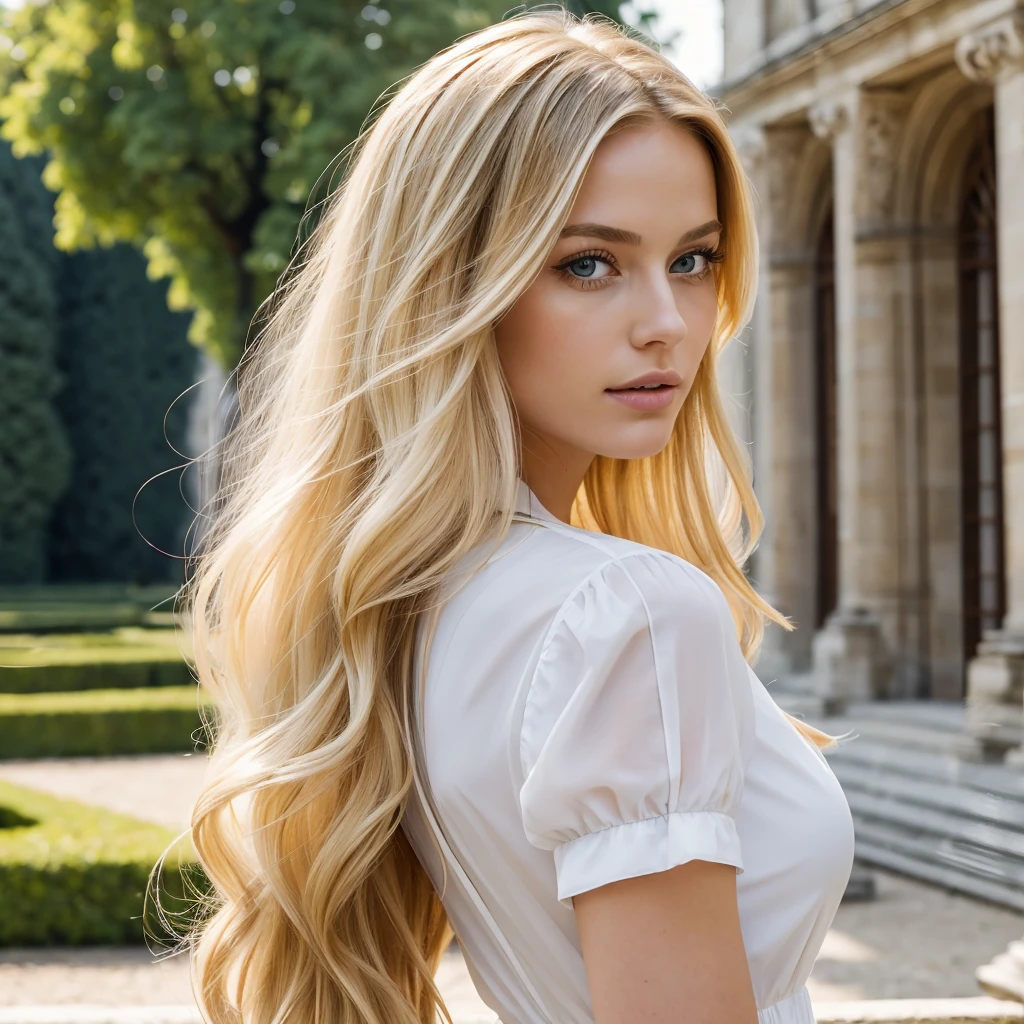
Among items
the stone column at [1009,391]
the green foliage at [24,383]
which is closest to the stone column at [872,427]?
the stone column at [1009,391]

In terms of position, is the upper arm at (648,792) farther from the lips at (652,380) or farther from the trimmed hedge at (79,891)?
the trimmed hedge at (79,891)

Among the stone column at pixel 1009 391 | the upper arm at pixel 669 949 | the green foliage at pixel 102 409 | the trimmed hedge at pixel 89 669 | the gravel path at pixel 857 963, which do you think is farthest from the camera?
the green foliage at pixel 102 409

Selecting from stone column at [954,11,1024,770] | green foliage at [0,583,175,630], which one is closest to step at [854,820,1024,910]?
stone column at [954,11,1024,770]

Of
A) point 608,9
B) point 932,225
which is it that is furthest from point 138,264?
point 932,225

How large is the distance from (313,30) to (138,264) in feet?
79.4

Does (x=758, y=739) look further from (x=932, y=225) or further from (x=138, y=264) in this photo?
(x=138, y=264)

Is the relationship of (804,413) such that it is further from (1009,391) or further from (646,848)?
(646,848)

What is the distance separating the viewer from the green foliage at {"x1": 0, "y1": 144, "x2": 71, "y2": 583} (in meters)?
34.6

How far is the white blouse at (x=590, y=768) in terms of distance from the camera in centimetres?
111

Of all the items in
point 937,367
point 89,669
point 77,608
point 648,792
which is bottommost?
point 77,608

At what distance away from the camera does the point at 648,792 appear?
111 centimetres

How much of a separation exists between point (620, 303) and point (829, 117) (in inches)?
392

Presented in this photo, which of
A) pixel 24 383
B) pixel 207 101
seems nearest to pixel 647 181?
pixel 207 101

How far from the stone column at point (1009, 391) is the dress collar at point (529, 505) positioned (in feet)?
23.5
